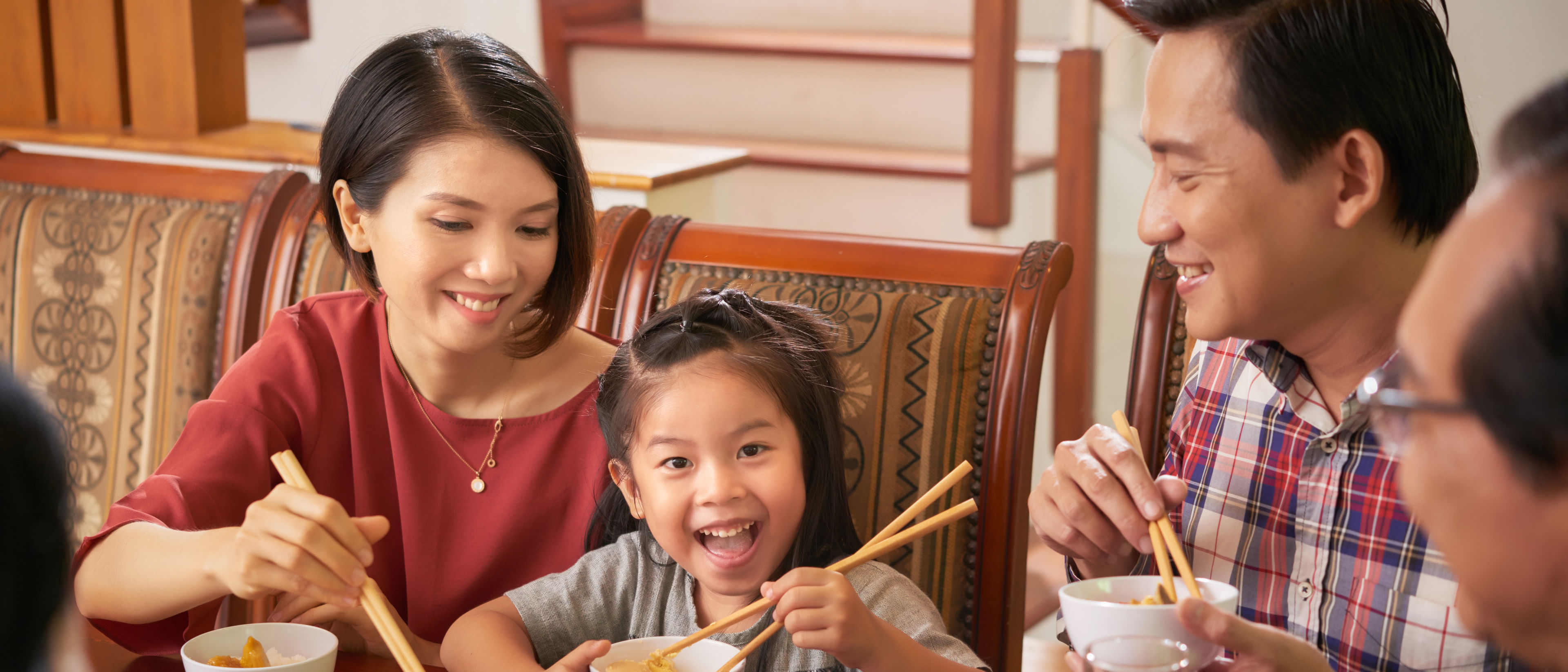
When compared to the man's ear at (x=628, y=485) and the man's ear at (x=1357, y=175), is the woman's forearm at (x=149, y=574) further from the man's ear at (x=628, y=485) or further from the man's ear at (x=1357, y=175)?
the man's ear at (x=1357, y=175)

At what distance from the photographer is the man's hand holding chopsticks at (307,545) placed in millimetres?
1036

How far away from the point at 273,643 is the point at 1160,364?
100 centimetres

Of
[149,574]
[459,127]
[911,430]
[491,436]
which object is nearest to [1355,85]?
[911,430]

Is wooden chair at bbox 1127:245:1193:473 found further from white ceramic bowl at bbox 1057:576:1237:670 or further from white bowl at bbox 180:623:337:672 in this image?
white bowl at bbox 180:623:337:672

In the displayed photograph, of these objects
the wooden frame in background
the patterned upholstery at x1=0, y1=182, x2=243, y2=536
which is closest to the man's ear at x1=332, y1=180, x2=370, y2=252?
the patterned upholstery at x1=0, y1=182, x2=243, y2=536

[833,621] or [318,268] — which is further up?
[318,268]

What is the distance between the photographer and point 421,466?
1553 mm

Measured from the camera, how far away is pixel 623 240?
180 cm

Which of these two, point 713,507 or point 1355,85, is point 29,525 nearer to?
point 713,507

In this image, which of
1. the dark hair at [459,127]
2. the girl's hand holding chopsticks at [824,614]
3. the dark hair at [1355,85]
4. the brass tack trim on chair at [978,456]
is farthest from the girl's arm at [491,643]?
the dark hair at [1355,85]

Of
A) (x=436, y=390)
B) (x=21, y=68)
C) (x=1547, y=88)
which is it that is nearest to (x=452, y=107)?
(x=436, y=390)

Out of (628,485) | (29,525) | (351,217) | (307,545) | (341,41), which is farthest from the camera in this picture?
(341,41)

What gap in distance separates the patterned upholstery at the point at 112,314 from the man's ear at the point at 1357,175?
164 centimetres

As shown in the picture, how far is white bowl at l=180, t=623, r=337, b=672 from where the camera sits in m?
1.05
